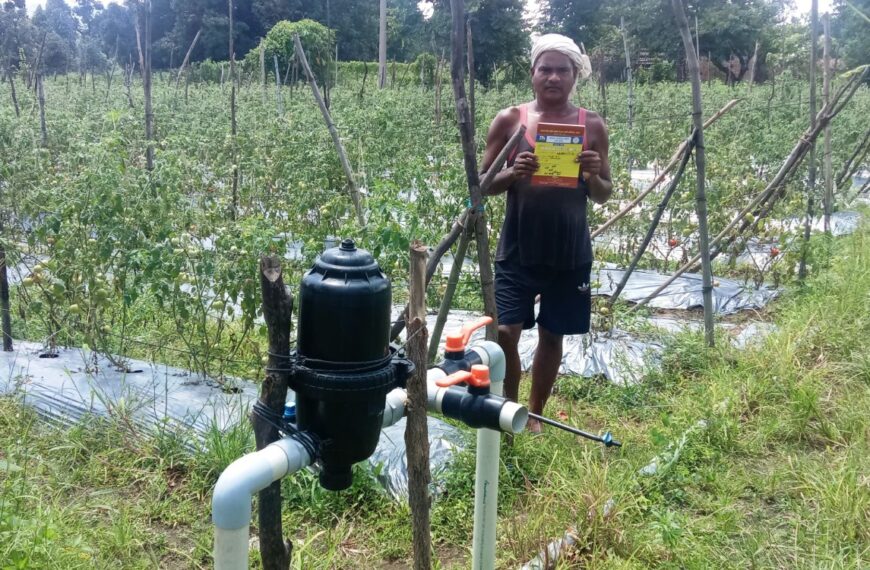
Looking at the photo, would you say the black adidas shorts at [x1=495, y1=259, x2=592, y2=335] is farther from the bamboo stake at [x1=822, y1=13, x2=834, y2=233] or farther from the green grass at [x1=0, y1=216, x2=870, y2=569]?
the bamboo stake at [x1=822, y1=13, x2=834, y2=233]

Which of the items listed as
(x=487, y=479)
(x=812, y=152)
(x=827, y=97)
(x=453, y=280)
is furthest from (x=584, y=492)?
(x=827, y=97)

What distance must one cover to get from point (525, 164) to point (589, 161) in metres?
0.24

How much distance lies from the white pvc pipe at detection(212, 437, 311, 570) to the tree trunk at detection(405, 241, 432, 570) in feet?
1.18

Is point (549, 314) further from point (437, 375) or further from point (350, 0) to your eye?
point (350, 0)

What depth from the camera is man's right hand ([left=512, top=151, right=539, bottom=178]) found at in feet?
8.89

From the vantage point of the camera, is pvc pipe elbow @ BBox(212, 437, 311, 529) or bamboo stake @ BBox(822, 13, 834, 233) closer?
pvc pipe elbow @ BBox(212, 437, 311, 529)

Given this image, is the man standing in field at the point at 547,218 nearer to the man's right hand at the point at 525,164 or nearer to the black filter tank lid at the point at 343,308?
the man's right hand at the point at 525,164

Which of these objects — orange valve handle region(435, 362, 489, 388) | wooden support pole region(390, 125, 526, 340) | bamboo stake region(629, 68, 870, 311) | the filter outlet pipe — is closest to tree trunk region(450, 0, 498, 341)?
wooden support pole region(390, 125, 526, 340)

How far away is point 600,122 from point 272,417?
1.98 metres

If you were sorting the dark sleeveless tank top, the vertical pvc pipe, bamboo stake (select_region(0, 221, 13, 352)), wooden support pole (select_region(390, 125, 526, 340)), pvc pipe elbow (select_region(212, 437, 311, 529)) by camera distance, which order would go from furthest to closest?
bamboo stake (select_region(0, 221, 13, 352)), the dark sleeveless tank top, wooden support pole (select_region(390, 125, 526, 340)), the vertical pvc pipe, pvc pipe elbow (select_region(212, 437, 311, 529))

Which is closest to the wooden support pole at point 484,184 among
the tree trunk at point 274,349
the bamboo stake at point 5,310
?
the tree trunk at point 274,349

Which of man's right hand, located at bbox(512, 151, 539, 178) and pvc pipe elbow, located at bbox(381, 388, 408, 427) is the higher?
man's right hand, located at bbox(512, 151, 539, 178)

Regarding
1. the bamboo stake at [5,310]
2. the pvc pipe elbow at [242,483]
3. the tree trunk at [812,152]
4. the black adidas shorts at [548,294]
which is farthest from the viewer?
the tree trunk at [812,152]

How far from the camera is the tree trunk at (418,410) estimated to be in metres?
1.53
